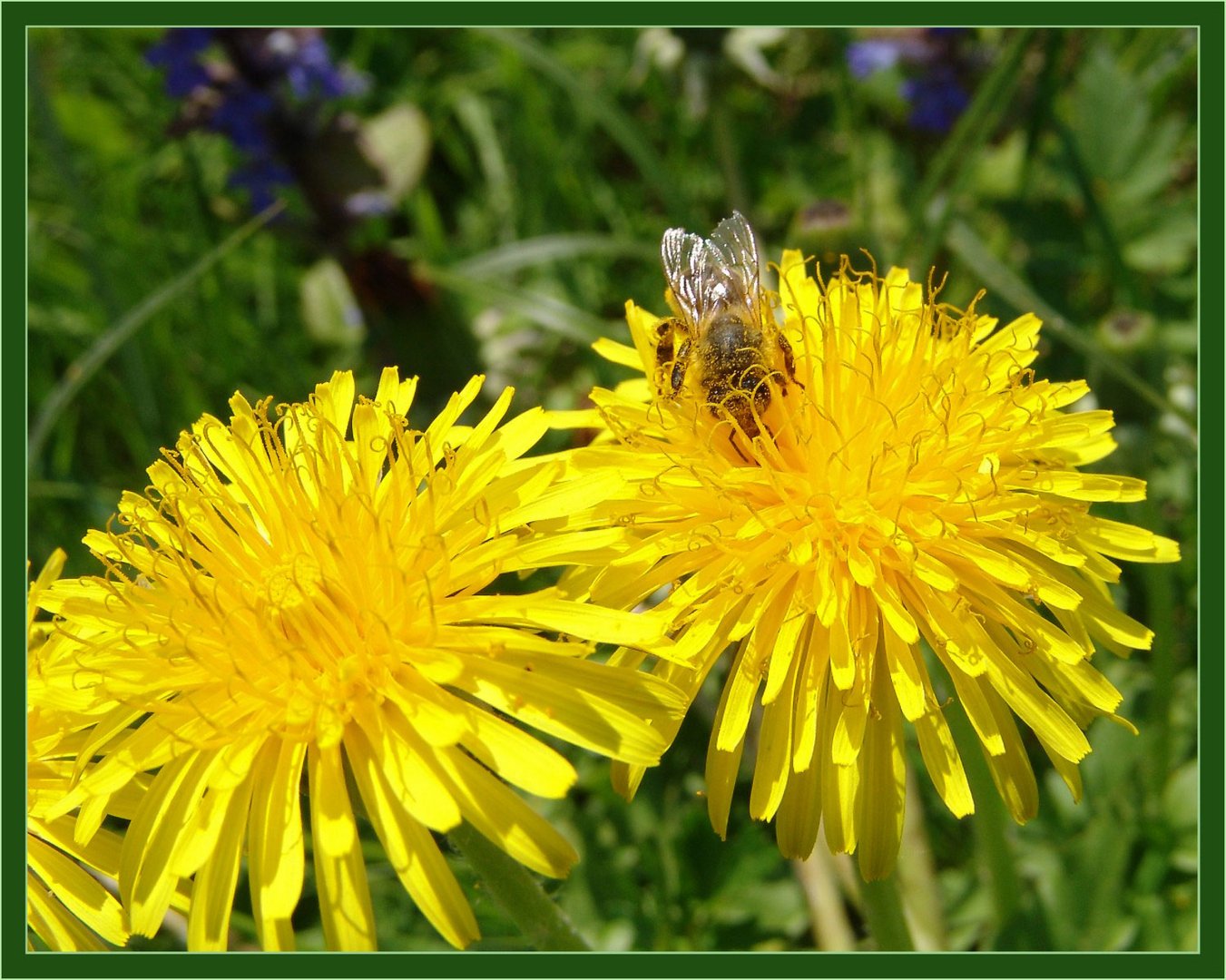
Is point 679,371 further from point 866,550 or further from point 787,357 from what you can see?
point 866,550

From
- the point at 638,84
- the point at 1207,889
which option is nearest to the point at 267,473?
the point at 1207,889

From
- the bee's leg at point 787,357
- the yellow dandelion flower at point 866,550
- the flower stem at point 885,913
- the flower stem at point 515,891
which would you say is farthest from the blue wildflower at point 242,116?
the flower stem at point 885,913

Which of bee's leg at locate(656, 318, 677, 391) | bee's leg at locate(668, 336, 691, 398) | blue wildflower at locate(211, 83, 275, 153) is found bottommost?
bee's leg at locate(668, 336, 691, 398)

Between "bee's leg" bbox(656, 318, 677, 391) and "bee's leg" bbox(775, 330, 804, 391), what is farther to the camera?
"bee's leg" bbox(656, 318, 677, 391)

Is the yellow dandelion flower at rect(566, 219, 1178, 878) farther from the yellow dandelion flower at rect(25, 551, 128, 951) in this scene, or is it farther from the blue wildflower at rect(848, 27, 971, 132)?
the blue wildflower at rect(848, 27, 971, 132)

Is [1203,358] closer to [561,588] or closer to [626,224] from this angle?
[561,588]

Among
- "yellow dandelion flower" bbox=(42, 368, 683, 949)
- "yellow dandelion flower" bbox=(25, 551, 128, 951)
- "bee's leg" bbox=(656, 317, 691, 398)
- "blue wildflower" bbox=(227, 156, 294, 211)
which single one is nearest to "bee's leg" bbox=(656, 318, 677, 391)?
"bee's leg" bbox=(656, 317, 691, 398)

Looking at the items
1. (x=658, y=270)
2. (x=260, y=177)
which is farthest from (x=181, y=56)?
(x=658, y=270)

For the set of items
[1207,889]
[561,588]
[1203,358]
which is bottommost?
[1207,889]
